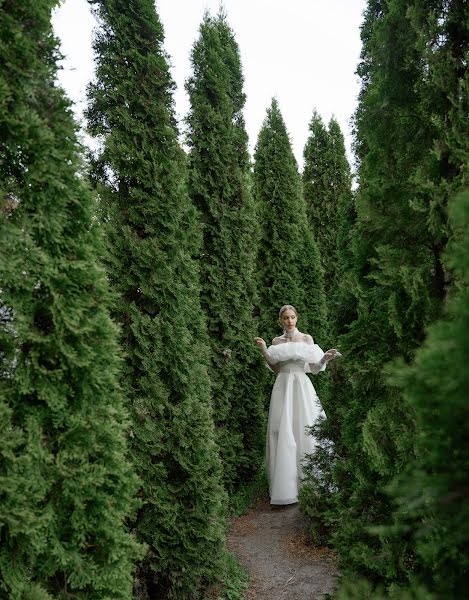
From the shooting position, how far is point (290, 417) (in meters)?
7.44

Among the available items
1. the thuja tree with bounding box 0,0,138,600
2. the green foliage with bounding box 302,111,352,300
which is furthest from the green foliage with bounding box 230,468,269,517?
the green foliage with bounding box 302,111,352,300

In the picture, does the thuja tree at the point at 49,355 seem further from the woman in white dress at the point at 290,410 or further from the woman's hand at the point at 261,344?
the woman's hand at the point at 261,344

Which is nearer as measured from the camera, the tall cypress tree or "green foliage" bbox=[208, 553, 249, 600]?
"green foliage" bbox=[208, 553, 249, 600]

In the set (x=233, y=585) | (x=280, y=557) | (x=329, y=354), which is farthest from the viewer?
(x=329, y=354)

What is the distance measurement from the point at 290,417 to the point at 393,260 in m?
4.70

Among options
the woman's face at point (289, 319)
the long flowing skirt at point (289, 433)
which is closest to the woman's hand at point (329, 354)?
the long flowing skirt at point (289, 433)

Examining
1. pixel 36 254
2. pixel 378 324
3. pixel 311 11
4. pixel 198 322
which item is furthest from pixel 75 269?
pixel 311 11

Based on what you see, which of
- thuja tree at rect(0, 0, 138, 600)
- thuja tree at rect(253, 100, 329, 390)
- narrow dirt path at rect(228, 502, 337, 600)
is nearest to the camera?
thuja tree at rect(0, 0, 138, 600)

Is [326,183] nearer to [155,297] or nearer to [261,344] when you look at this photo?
[261,344]

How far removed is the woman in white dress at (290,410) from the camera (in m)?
7.18

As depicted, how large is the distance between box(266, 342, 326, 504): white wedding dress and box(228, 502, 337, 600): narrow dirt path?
0.37 m

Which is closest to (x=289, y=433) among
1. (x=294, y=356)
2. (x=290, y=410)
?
(x=290, y=410)

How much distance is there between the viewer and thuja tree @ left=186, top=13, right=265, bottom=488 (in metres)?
7.57

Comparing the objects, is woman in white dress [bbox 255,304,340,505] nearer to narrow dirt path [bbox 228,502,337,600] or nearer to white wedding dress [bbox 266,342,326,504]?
white wedding dress [bbox 266,342,326,504]
